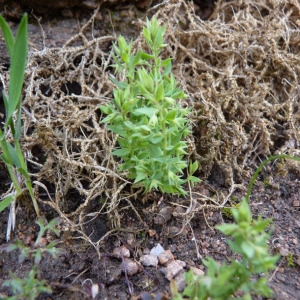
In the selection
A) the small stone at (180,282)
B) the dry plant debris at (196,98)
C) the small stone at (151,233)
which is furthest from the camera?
the dry plant debris at (196,98)

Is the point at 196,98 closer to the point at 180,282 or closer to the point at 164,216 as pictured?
the point at 164,216

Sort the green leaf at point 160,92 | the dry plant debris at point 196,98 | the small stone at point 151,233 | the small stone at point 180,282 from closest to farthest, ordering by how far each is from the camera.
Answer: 1. the green leaf at point 160,92
2. the small stone at point 180,282
3. the small stone at point 151,233
4. the dry plant debris at point 196,98

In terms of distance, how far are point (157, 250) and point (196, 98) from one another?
784 millimetres

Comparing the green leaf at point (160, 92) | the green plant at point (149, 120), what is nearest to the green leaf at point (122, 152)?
the green plant at point (149, 120)

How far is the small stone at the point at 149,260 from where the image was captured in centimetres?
137

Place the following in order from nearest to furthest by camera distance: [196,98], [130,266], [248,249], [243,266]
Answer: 1. [248,249]
2. [243,266]
3. [130,266]
4. [196,98]

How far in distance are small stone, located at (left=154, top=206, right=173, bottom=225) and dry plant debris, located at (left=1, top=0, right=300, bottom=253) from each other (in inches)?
5.5

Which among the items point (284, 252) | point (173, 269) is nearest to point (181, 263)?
point (173, 269)

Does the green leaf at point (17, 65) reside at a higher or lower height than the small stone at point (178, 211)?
higher

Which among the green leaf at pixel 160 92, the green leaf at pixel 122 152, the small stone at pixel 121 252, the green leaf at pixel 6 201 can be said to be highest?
the green leaf at pixel 160 92

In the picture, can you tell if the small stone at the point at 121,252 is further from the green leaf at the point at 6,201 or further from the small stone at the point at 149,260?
the green leaf at the point at 6,201

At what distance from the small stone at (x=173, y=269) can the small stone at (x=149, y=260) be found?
0.05 meters

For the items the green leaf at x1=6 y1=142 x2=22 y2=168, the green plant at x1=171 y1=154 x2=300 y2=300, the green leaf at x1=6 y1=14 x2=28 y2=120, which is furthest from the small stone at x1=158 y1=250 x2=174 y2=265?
the green leaf at x1=6 y1=14 x2=28 y2=120

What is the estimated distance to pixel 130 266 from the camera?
53.3 inches
